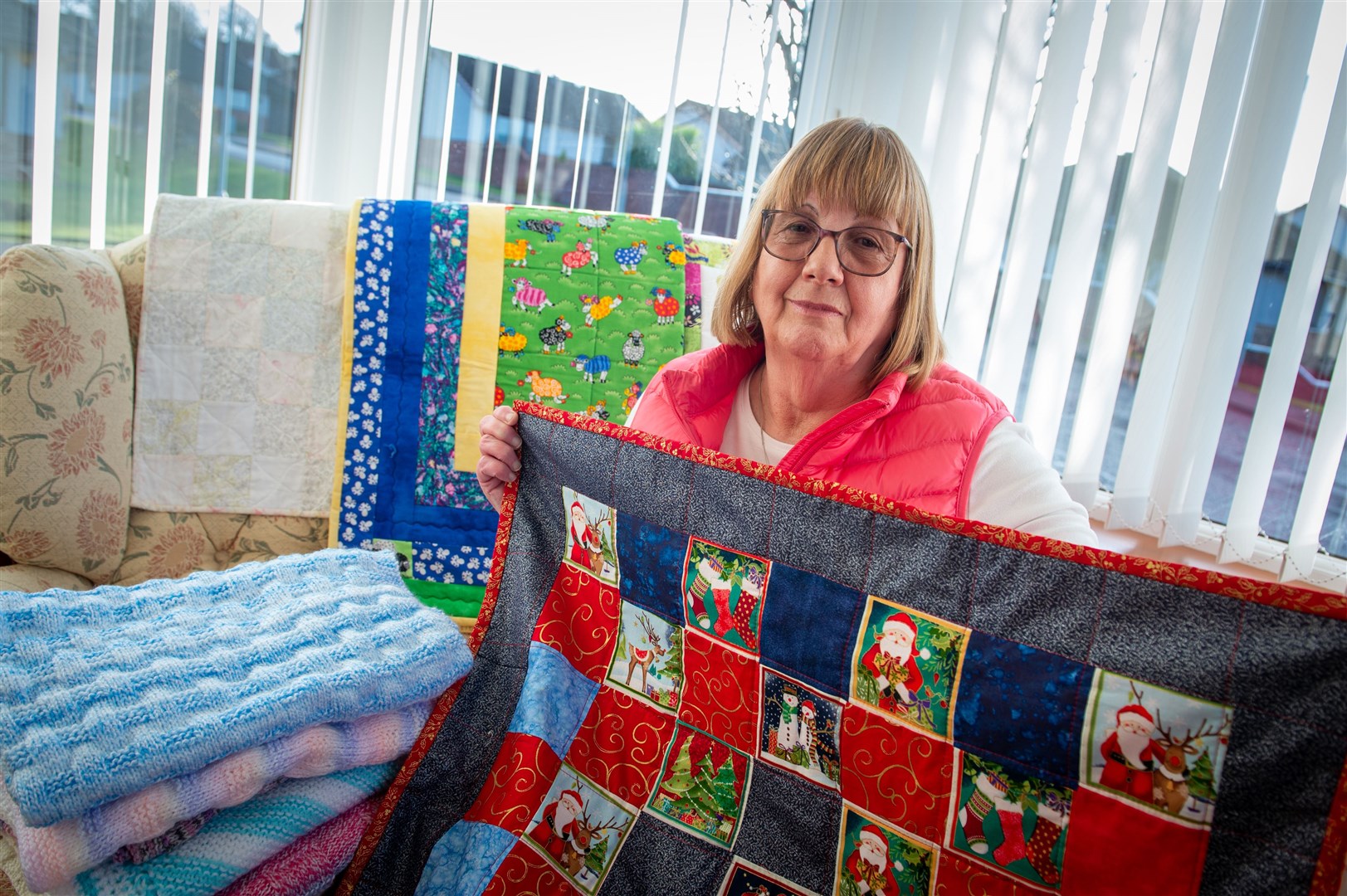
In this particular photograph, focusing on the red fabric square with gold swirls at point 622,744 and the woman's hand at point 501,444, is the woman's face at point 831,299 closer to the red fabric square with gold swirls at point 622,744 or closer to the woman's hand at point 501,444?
the woman's hand at point 501,444

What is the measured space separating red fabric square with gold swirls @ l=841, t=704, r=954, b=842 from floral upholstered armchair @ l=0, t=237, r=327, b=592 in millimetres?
1246

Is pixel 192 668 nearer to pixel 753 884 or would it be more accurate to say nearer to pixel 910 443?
pixel 753 884

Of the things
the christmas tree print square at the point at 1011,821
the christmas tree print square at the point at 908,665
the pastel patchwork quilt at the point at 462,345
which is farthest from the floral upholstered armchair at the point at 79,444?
the christmas tree print square at the point at 1011,821

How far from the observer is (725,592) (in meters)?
0.91

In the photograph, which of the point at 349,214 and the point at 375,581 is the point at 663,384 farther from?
the point at 349,214

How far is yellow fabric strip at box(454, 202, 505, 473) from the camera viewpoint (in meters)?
1.70

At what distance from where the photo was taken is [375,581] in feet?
3.57

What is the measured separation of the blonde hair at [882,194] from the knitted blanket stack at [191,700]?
0.76 m

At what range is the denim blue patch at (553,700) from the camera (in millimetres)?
1008

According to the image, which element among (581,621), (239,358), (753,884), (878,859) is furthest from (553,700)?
(239,358)

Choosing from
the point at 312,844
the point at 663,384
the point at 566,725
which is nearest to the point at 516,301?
the point at 663,384

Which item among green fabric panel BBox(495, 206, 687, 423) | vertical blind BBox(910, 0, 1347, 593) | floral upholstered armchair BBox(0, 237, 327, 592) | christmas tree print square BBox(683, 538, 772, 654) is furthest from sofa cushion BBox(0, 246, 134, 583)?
vertical blind BBox(910, 0, 1347, 593)

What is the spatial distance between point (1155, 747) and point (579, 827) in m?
0.59

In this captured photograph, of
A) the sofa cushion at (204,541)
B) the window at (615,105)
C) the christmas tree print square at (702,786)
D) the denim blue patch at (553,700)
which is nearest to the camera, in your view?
the christmas tree print square at (702,786)
